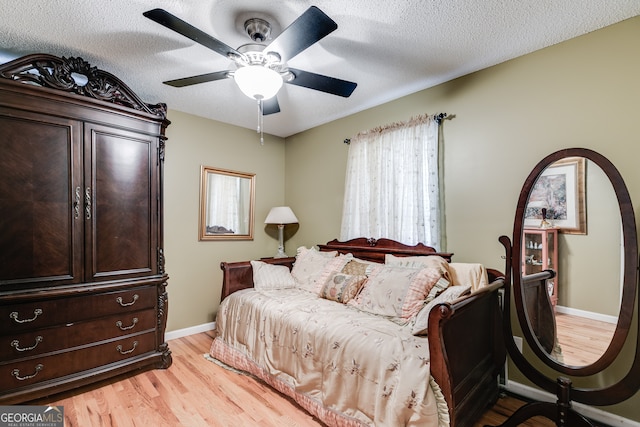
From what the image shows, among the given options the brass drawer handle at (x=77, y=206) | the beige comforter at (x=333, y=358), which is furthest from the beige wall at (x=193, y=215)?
the brass drawer handle at (x=77, y=206)

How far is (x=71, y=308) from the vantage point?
213 cm

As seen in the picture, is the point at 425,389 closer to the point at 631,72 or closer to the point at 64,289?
the point at 631,72

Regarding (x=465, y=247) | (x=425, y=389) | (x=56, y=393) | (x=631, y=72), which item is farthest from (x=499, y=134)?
(x=56, y=393)

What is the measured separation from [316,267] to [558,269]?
1911 mm

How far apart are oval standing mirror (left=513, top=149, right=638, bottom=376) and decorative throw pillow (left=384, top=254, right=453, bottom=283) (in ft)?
1.49

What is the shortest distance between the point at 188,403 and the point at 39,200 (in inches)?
68.6

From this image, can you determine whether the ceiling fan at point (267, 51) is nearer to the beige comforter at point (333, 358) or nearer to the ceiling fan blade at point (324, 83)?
the ceiling fan blade at point (324, 83)

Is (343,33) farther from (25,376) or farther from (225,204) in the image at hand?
(25,376)

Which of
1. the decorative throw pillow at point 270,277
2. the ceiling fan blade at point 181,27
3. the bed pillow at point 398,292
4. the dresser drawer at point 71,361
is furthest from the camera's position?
the decorative throw pillow at point 270,277

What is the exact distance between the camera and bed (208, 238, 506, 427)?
4.89ft

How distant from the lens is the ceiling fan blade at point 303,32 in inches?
51.0

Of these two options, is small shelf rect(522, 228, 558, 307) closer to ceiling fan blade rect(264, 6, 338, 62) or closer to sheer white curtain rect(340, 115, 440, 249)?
sheer white curtain rect(340, 115, 440, 249)

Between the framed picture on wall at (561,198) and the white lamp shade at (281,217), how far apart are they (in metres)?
2.50

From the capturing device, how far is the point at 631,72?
178cm
